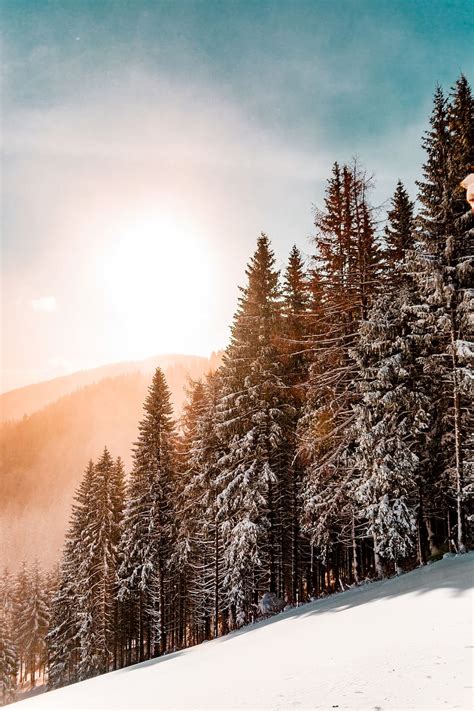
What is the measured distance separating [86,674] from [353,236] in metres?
36.6

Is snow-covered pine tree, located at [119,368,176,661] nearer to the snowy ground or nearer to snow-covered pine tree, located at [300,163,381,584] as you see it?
snow-covered pine tree, located at [300,163,381,584]

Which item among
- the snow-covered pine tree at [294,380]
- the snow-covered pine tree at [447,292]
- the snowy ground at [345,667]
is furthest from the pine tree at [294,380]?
the snowy ground at [345,667]

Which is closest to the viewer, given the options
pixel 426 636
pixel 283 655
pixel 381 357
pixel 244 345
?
pixel 426 636

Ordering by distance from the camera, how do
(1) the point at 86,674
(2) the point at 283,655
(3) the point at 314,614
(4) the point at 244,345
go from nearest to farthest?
(2) the point at 283,655 → (3) the point at 314,614 → (4) the point at 244,345 → (1) the point at 86,674

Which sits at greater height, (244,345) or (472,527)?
(244,345)

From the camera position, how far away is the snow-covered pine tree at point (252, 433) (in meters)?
21.1

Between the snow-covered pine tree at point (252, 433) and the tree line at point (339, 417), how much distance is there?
10cm

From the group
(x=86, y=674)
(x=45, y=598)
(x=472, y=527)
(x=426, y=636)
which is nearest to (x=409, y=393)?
(x=472, y=527)

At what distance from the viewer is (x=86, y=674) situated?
112 feet

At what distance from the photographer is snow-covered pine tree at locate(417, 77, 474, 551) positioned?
17.1 m

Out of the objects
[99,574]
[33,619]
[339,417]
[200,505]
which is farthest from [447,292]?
[33,619]

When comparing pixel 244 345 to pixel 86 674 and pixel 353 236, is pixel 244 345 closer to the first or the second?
pixel 353 236

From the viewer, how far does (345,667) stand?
668 centimetres

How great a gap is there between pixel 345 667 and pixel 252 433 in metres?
15.5
